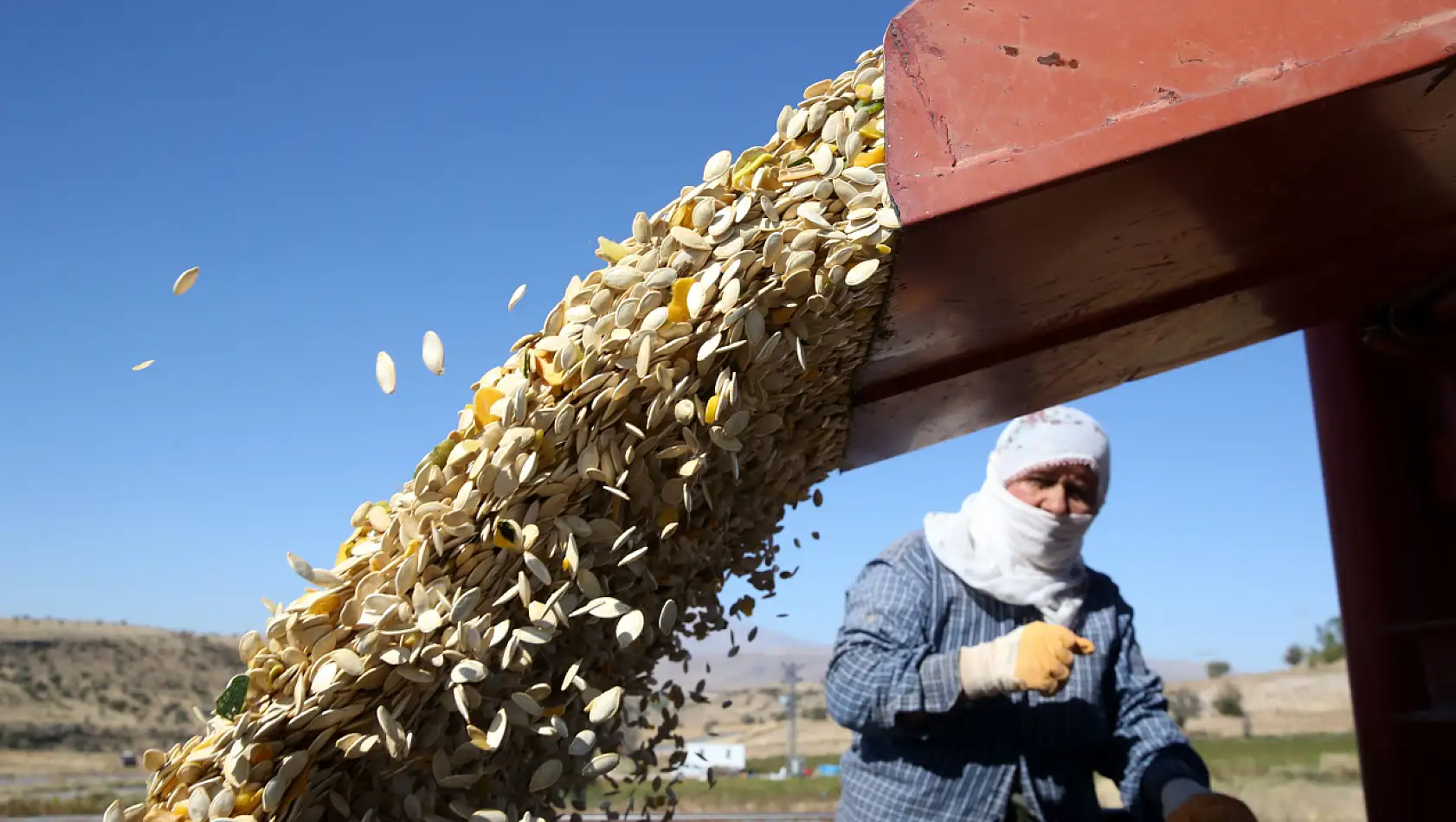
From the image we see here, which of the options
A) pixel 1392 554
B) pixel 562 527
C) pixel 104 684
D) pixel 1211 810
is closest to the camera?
pixel 562 527

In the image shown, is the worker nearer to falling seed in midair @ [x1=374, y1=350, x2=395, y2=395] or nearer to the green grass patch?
falling seed in midair @ [x1=374, y1=350, x2=395, y2=395]

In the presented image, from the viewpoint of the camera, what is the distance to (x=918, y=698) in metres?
1.93

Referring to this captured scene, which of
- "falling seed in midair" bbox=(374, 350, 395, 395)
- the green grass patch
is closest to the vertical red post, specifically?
"falling seed in midair" bbox=(374, 350, 395, 395)

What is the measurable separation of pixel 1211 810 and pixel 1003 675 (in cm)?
43

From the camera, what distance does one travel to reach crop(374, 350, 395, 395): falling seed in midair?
1.09 metres

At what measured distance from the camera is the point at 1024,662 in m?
1.81

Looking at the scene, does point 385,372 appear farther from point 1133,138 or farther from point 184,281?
point 1133,138

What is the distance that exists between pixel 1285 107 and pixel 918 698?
129cm

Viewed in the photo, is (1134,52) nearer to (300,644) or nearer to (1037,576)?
(300,644)

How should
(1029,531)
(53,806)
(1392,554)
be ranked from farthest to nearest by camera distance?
(53,806) < (1029,531) < (1392,554)

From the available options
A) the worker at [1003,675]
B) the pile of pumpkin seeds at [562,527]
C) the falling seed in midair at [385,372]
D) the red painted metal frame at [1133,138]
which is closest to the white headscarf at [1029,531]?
the worker at [1003,675]

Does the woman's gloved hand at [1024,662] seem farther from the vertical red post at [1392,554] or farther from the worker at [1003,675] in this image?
the vertical red post at [1392,554]

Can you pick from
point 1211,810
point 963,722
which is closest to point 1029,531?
point 963,722

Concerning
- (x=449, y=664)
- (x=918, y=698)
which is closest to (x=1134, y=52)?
(x=449, y=664)
